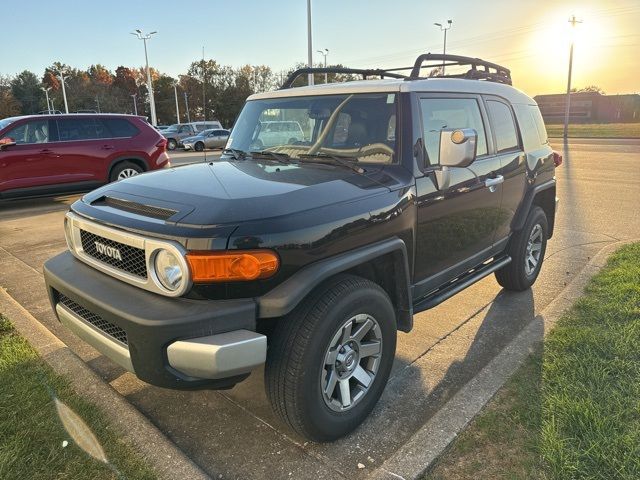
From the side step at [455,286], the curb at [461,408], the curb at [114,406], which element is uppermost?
the side step at [455,286]

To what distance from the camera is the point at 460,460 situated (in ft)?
7.91

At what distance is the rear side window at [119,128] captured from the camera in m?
10.0

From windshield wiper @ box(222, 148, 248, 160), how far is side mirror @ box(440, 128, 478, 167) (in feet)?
4.92

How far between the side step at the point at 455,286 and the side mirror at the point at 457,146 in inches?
37.5

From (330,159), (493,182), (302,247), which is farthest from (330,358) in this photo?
(493,182)

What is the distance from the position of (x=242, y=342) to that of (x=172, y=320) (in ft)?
1.05

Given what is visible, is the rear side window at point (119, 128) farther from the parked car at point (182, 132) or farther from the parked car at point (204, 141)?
the parked car at point (182, 132)

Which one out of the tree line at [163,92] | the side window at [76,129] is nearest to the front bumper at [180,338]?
the side window at [76,129]

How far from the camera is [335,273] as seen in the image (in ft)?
7.80

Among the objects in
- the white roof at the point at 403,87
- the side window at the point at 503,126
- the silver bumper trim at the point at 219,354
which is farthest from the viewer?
the side window at the point at 503,126

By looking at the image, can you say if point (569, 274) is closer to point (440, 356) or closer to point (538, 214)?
point (538, 214)

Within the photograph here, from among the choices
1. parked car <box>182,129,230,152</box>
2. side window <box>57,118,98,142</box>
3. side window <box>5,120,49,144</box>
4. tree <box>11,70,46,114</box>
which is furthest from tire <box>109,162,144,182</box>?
tree <box>11,70,46,114</box>

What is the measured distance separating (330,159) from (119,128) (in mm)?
8438

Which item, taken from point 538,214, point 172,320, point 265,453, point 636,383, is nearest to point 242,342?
point 172,320
